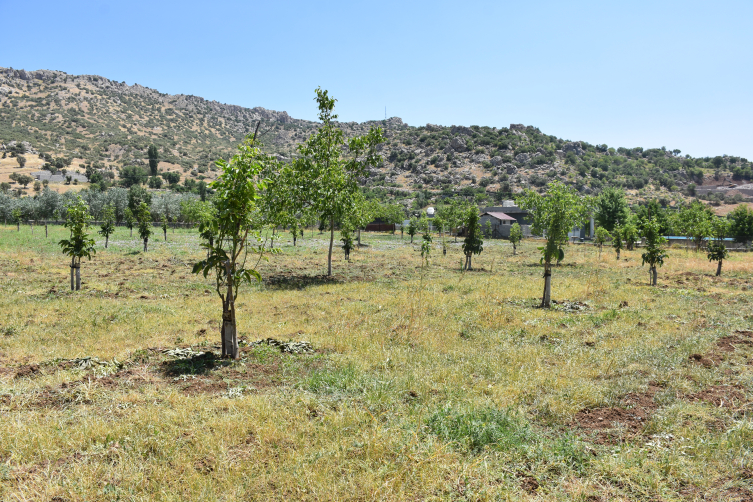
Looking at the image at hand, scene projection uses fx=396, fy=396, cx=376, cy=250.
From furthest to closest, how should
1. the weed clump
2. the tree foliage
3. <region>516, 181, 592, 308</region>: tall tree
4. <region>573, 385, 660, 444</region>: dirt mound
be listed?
the tree foliage, <region>516, 181, 592, 308</region>: tall tree, <region>573, 385, 660, 444</region>: dirt mound, the weed clump

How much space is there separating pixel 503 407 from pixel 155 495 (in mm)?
4939

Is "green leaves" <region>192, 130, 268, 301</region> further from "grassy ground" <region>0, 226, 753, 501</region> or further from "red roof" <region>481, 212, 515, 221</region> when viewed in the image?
"red roof" <region>481, 212, 515, 221</region>

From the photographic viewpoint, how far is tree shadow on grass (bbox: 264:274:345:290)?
20.6 metres

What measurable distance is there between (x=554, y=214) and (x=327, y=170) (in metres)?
12.3

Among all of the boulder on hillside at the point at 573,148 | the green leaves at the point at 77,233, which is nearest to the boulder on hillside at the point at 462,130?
the boulder on hillside at the point at 573,148

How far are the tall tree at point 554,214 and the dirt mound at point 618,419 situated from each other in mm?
9761

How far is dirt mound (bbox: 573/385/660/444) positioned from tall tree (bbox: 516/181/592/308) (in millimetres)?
9761

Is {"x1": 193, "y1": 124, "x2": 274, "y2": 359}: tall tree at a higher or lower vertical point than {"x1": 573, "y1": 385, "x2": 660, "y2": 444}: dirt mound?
higher

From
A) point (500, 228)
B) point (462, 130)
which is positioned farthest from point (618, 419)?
point (462, 130)

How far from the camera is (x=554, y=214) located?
16703 millimetres

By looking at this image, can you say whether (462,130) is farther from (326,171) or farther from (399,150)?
(326,171)

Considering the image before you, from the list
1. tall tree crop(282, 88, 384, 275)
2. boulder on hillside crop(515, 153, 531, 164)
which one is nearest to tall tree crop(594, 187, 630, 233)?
tall tree crop(282, 88, 384, 275)

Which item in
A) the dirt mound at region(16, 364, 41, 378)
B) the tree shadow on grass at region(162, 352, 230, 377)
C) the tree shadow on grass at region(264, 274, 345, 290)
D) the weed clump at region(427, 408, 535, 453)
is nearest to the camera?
the weed clump at region(427, 408, 535, 453)

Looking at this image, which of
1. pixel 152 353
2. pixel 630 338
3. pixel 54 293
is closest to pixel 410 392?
pixel 152 353
